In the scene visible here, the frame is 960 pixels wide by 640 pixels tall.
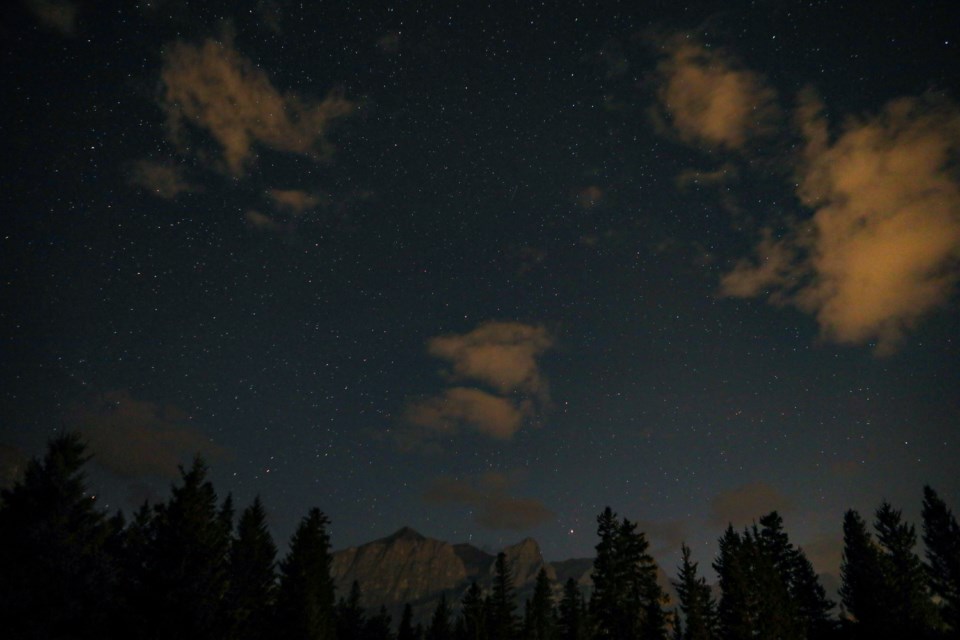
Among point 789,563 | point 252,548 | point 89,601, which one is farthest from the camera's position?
point 789,563

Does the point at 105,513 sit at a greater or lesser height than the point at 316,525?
lesser

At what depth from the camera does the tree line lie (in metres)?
20.0

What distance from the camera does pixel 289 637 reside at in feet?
121

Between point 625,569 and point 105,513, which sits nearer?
point 105,513

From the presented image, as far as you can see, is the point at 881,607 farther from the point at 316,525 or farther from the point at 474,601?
the point at 316,525

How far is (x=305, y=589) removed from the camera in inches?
1581

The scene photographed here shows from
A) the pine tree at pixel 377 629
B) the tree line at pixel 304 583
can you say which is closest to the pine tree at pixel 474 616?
the tree line at pixel 304 583

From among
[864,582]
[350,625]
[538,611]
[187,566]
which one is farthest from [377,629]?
[187,566]

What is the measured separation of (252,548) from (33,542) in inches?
1199

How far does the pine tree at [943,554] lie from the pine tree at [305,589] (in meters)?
55.6

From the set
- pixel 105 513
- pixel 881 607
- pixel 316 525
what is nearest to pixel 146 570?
pixel 105 513

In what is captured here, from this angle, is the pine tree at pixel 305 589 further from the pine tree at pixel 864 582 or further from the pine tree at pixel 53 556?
the pine tree at pixel 864 582

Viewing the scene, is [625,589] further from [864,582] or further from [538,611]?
[538,611]

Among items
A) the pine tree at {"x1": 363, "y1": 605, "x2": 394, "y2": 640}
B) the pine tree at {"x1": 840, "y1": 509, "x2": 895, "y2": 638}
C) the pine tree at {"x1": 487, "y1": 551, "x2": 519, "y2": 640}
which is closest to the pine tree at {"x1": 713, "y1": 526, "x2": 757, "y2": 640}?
the pine tree at {"x1": 840, "y1": 509, "x2": 895, "y2": 638}
